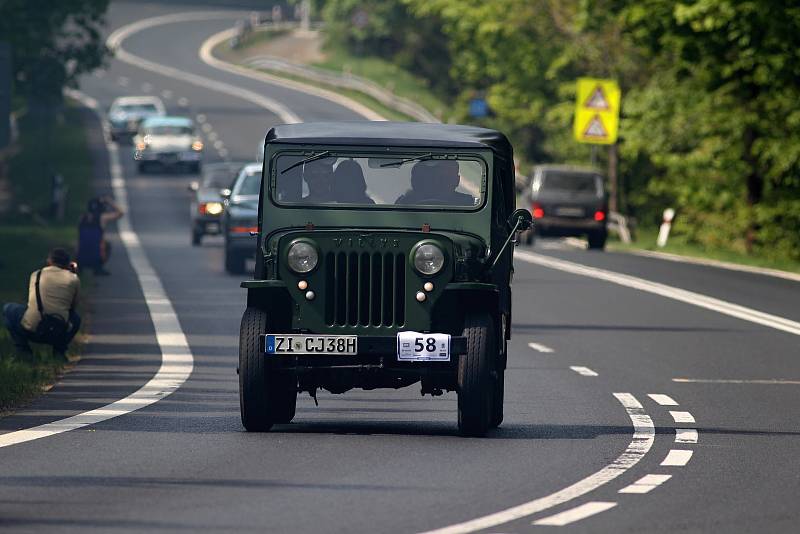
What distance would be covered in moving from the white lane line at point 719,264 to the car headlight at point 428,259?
20.0 m

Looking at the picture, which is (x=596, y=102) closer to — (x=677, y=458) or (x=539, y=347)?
(x=539, y=347)

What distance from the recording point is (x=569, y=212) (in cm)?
4506

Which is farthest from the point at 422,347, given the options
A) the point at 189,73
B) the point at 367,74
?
the point at 189,73

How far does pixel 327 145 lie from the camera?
1452 centimetres

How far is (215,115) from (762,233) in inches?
1711

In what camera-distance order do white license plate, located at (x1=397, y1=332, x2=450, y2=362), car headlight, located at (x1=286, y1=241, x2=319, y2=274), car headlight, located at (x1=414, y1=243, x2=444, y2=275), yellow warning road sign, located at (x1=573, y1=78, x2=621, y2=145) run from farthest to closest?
yellow warning road sign, located at (x1=573, y1=78, x2=621, y2=145)
car headlight, located at (x1=286, y1=241, x2=319, y2=274)
car headlight, located at (x1=414, y1=243, x2=444, y2=275)
white license plate, located at (x1=397, y1=332, x2=450, y2=362)

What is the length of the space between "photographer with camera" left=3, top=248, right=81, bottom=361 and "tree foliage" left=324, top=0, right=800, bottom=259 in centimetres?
2019

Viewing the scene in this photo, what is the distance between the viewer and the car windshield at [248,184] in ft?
107

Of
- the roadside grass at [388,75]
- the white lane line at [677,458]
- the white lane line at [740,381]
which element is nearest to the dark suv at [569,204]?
the white lane line at [740,381]

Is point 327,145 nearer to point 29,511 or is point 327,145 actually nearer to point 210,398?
point 210,398

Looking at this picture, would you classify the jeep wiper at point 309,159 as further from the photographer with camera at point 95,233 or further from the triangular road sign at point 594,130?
the triangular road sign at point 594,130

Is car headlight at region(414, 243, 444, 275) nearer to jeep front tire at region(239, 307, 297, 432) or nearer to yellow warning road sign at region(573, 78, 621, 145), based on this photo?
jeep front tire at region(239, 307, 297, 432)

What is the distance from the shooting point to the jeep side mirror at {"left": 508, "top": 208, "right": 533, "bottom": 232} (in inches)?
548

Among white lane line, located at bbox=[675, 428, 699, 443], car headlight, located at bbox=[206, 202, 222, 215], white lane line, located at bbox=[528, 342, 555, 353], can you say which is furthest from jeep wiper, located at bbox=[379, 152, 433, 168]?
car headlight, located at bbox=[206, 202, 222, 215]
